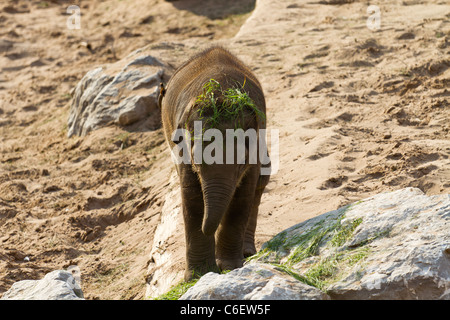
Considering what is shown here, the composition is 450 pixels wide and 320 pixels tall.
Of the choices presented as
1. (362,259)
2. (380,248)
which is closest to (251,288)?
(362,259)

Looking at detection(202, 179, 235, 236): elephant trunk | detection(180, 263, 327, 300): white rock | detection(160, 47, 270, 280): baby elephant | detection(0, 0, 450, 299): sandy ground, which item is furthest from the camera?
detection(0, 0, 450, 299): sandy ground

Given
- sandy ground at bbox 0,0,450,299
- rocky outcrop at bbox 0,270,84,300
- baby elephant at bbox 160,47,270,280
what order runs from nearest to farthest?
rocky outcrop at bbox 0,270,84,300 → baby elephant at bbox 160,47,270,280 → sandy ground at bbox 0,0,450,299

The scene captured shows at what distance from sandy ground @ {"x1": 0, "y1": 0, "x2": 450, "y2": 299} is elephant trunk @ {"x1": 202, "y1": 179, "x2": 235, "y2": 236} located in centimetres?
161

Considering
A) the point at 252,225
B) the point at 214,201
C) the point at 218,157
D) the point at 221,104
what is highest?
the point at 221,104

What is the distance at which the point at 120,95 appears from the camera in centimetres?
1170

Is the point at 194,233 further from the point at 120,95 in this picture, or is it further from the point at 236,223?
the point at 120,95

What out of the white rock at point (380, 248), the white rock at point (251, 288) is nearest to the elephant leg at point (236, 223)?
the white rock at point (380, 248)

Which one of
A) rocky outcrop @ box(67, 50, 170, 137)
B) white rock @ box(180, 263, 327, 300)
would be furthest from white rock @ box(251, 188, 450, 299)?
rocky outcrop @ box(67, 50, 170, 137)

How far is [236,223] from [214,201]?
33.9 inches

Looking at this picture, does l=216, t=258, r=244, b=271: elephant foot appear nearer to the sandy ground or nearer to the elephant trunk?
the sandy ground

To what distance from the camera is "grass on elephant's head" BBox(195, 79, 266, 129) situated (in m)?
5.36

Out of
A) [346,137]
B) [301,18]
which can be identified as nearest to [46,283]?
[346,137]

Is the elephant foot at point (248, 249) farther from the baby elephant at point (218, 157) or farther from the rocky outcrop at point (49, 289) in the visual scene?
the rocky outcrop at point (49, 289)

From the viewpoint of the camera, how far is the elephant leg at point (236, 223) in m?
6.04
